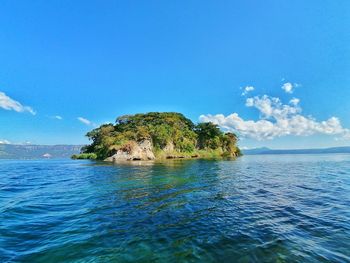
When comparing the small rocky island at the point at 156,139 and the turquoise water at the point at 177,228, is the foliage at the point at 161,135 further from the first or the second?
the turquoise water at the point at 177,228

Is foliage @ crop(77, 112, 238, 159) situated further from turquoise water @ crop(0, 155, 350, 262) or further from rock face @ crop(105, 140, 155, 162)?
turquoise water @ crop(0, 155, 350, 262)

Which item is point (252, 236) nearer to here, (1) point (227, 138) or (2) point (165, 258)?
(2) point (165, 258)

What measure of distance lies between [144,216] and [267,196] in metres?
8.17

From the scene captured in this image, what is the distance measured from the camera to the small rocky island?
217 ft

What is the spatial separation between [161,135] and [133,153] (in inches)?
534

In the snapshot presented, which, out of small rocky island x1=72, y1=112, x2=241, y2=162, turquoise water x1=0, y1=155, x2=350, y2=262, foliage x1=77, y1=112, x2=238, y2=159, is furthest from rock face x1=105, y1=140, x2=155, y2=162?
turquoise water x1=0, y1=155, x2=350, y2=262

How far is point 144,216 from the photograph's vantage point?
30.7 ft

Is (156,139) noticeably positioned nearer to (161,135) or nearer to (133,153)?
(161,135)

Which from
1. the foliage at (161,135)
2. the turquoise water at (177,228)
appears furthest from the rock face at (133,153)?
the turquoise water at (177,228)

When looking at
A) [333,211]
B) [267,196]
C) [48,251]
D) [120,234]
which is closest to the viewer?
[48,251]

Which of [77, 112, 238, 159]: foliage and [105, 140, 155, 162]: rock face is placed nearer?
[105, 140, 155, 162]: rock face

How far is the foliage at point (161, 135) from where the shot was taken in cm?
6856

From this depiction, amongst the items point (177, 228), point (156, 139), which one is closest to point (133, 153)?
point (156, 139)

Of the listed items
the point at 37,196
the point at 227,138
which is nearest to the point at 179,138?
the point at 227,138
